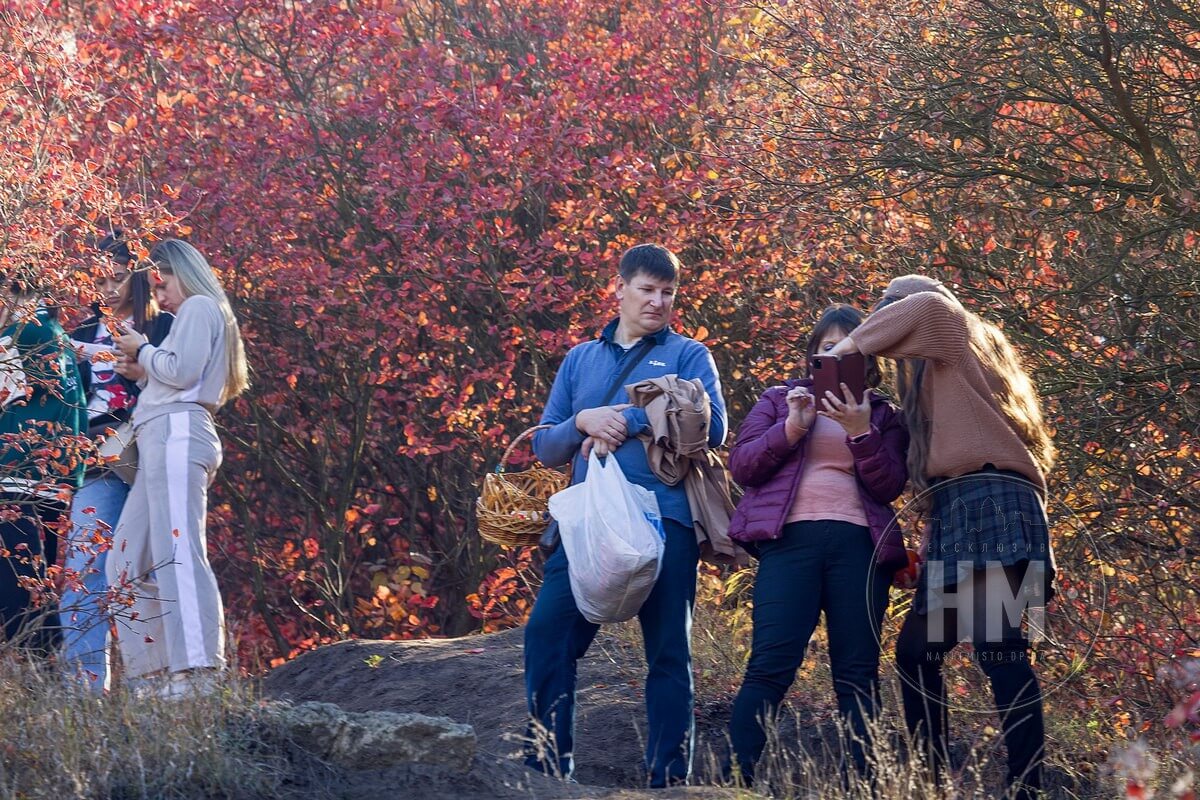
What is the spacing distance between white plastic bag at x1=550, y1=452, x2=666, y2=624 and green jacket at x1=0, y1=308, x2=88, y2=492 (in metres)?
1.66

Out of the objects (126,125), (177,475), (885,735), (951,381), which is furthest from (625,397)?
(126,125)

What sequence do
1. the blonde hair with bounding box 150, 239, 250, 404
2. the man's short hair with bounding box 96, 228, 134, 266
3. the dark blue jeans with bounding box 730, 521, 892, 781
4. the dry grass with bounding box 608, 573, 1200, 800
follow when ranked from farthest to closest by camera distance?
the blonde hair with bounding box 150, 239, 250, 404, the man's short hair with bounding box 96, 228, 134, 266, the dark blue jeans with bounding box 730, 521, 892, 781, the dry grass with bounding box 608, 573, 1200, 800

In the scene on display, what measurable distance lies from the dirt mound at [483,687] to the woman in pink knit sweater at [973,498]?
145 cm

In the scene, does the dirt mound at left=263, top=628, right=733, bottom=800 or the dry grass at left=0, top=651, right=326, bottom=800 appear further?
the dirt mound at left=263, top=628, right=733, bottom=800

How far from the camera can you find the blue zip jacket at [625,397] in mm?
5113

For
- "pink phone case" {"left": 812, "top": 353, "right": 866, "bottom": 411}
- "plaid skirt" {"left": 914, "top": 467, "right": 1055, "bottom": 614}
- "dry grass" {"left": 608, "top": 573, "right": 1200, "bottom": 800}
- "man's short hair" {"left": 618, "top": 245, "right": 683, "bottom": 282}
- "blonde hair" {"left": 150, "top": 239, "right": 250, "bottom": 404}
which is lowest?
"dry grass" {"left": 608, "top": 573, "right": 1200, "bottom": 800}

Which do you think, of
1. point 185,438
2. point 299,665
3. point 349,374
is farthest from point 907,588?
point 349,374

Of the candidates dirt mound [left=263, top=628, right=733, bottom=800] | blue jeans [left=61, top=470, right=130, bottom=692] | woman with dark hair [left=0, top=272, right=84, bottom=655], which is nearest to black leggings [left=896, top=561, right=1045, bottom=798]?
dirt mound [left=263, top=628, right=733, bottom=800]

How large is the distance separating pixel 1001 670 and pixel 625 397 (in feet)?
5.01

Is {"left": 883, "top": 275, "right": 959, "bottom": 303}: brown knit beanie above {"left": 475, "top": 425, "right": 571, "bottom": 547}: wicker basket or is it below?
above

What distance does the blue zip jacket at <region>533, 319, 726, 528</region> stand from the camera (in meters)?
5.11

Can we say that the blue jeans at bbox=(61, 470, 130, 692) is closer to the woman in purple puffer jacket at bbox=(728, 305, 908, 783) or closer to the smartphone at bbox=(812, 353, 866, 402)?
the woman in purple puffer jacket at bbox=(728, 305, 908, 783)

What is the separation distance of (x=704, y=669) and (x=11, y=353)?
11.0 ft

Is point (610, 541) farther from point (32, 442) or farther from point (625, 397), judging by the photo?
point (32, 442)
